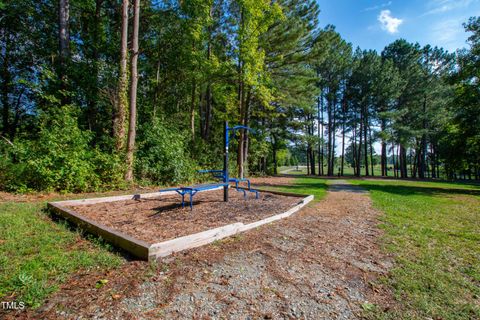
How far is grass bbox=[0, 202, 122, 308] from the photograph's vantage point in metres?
2.01

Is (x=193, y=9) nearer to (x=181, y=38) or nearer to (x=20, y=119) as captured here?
(x=181, y=38)

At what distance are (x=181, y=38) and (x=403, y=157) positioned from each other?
92.3ft

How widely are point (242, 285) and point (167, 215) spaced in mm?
2957

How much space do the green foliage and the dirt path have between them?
22.5ft

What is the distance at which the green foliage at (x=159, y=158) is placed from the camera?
9.22 metres

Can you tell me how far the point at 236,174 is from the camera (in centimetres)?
1472

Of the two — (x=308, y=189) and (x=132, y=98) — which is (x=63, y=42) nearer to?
(x=132, y=98)

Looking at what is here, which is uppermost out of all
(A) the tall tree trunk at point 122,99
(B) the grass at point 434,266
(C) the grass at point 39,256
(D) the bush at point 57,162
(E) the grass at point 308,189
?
(A) the tall tree trunk at point 122,99

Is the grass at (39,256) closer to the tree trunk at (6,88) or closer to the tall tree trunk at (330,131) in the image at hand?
the tree trunk at (6,88)

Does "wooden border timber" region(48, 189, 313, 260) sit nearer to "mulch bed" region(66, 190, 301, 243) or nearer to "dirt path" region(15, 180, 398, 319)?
"dirt path" region(15, 180, 398, 319)

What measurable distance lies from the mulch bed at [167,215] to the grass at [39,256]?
0.61 meters

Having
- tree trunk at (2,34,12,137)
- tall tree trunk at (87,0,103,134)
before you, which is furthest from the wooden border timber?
tree trunk at (2,34,12,137)

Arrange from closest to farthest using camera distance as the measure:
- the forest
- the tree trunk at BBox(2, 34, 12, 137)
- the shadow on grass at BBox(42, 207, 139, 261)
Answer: the shadow on grass at BBox(42, 207, 139, 261), the forest, the tree trunk at BBox(2, 34, 12, 137)

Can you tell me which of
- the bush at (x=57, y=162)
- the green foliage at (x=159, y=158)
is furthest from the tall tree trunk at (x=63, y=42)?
the green foliage at (x=159, y=158)
